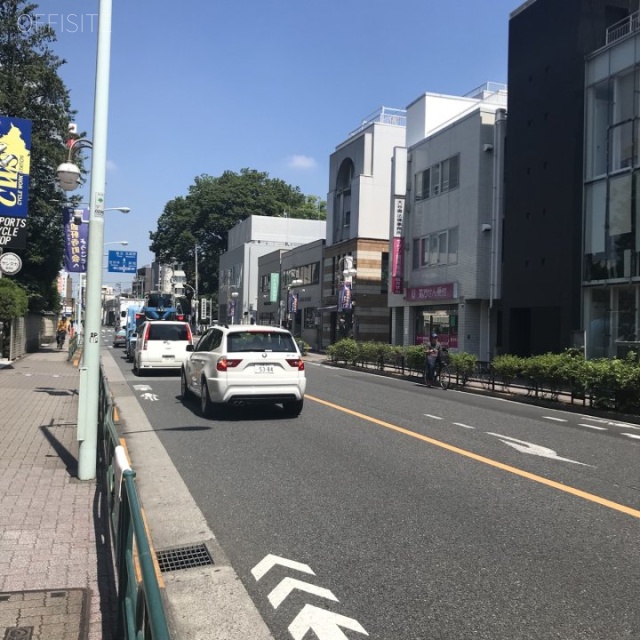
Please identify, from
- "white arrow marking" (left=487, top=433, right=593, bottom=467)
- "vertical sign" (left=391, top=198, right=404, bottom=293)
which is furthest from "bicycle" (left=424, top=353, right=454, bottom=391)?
"vertical sign" (left=391, top=198, right=404, bottom=293)

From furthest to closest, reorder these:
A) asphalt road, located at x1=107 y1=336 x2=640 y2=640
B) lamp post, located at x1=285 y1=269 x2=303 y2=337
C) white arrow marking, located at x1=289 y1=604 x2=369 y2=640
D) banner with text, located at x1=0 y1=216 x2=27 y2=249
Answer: lamp post, located at x1=285 y1=269 x2=303 y2=337 → banner with text, located at x1=0 y1=216 x2=27 y2=249 → asphalt road, located at x1=107 y1=336 x2=640 y2=640 → white arrow marking, located at x1=289 y1=604 x2=369 y2=640

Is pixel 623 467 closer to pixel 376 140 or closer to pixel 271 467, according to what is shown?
pixel 271 467

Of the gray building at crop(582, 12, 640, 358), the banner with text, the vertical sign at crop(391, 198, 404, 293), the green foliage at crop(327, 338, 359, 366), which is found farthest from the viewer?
→ the vertical sign at crop(391, 198, 404, 293)

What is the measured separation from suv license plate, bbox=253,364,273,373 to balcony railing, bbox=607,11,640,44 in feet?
57.1

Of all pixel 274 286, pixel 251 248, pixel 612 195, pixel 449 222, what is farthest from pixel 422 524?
pixel 251 248

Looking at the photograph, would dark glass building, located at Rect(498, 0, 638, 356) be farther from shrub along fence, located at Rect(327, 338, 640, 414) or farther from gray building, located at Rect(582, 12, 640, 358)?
shrub along fence, located at Rect(327, 338, 640, 414)

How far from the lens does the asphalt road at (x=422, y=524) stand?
3969 millimetres

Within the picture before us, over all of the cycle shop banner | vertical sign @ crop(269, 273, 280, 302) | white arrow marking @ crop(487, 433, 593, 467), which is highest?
vertical sign @ crop(269, 273, 280, 302)

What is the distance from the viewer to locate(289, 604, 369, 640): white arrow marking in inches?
146

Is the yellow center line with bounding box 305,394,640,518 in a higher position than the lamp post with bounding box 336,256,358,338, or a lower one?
lower

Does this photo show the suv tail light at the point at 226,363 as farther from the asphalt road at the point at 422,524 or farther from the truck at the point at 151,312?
the truck at the point at 151,312

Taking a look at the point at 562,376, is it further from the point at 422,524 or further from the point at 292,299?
the point at 292,299

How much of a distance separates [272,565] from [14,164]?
8.96 m

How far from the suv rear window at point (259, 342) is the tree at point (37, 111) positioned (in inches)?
898
